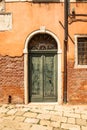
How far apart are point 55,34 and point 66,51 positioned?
76 centimetres

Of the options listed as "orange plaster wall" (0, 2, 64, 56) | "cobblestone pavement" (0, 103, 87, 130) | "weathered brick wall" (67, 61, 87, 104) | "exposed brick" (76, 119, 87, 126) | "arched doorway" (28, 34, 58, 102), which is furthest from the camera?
"arched doorway" (28, 34, 58, 102)

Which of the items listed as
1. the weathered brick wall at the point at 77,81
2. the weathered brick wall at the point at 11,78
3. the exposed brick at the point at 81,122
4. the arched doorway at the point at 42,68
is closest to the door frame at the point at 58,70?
the weathered brick wall at the point at 11,78

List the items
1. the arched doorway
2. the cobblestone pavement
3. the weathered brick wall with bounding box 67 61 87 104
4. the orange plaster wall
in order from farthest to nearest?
the arched doorway
the weathered brick wall with bounding box 67 61 87 104
the orange plaster wall
the cobblestone pavement

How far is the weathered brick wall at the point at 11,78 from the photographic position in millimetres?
8883

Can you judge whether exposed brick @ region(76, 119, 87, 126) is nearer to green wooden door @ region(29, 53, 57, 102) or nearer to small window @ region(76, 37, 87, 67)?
green wooden door @ region(29, 53, 57, 102)

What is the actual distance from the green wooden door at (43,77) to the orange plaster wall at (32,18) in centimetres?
81

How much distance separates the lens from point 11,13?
8766 millimetres

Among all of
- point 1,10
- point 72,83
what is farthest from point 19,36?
point 72,83

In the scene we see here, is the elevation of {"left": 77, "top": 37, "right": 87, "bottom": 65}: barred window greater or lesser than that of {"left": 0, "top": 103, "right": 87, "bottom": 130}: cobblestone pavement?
greater

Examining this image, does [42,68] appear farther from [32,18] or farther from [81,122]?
[81,122]

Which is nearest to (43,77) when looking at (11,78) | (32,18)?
(11,78)

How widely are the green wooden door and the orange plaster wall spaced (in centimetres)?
81

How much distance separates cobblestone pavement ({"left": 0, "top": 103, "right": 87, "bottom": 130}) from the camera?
6711 mm

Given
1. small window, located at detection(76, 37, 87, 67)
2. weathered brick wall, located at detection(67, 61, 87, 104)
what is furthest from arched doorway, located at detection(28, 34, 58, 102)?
small window, located at detection(76, 37, 87, 67)
